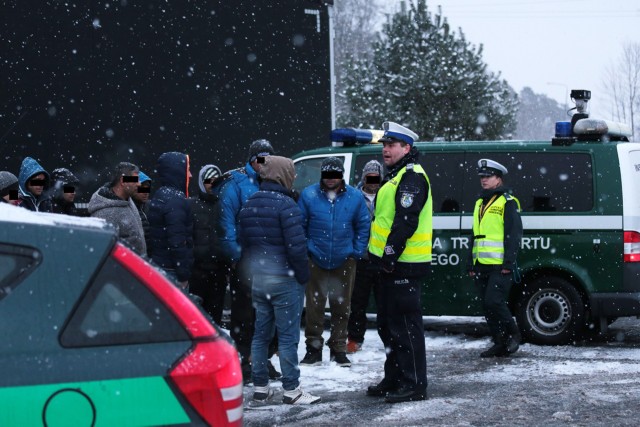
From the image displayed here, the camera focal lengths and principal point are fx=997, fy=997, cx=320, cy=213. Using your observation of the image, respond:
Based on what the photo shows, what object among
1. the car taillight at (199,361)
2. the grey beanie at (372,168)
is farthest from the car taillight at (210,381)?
the grey beanie at (372,168)

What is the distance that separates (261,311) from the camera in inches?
281

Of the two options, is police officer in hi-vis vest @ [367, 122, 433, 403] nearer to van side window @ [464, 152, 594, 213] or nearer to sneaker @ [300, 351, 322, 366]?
sneaker @ [300, 351, 322, 366]

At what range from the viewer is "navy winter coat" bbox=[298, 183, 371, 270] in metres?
8.49

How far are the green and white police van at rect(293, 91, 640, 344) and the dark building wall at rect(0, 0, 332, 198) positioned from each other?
3.15 metres

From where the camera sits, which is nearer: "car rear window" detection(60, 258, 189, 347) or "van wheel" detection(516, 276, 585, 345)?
"car rear window" detection(60, 258, 189, 347)

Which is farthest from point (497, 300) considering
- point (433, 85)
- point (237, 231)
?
point (433, 85)

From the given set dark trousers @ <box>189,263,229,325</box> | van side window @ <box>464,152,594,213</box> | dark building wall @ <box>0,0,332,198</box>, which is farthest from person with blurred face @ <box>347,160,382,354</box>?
dark building wall @ <box>0,0,332,198</box>

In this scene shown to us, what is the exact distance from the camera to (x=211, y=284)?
8.21 meters

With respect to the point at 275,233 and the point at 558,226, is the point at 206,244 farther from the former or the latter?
the point at 558,226

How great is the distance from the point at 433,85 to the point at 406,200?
1555 centimetres

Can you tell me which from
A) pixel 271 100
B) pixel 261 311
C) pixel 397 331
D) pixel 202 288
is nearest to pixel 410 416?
pixel 397 331

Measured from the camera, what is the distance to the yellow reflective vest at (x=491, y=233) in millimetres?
9055

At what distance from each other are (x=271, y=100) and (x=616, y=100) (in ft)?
113

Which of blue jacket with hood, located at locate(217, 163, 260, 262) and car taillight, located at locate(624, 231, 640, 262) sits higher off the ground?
blue jacket with hood, located at locate(217, 163, 260, 262)
